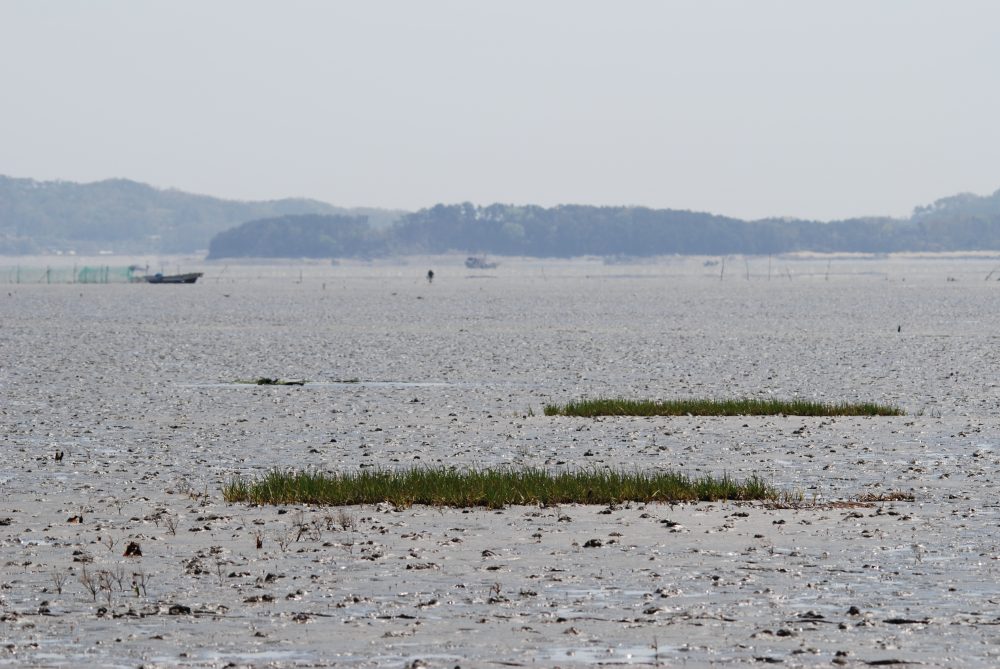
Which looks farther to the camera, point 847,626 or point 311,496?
point 311,496

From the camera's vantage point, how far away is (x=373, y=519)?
17.1m

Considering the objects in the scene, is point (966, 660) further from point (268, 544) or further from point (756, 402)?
point (756, 402)

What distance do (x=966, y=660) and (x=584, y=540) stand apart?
5.71m

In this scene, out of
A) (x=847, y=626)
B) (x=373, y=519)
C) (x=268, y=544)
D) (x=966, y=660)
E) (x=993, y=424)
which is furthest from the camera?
(x=993, y=424)

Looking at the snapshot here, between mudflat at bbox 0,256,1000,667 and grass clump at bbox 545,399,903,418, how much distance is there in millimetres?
834

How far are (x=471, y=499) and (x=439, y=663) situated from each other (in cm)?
755

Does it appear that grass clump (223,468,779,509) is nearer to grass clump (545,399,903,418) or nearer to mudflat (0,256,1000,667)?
mudflat (0,256,1000,667)

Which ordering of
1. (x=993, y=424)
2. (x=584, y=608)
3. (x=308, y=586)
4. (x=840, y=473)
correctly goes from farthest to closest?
→ (x=993, y=424) < (x=840, y=473) < (x=308, y=586) < (x=584, y=608)

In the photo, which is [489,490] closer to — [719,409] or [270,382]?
[719,409]

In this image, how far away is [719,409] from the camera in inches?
1164

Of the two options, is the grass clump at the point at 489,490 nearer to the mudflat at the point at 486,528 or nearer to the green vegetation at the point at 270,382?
the mudflat at the point at 486,528

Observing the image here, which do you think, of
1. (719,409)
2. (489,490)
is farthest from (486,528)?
(719,409)

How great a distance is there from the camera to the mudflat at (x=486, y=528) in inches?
445

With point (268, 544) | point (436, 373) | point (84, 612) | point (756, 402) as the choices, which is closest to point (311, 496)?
point (268, 544)
